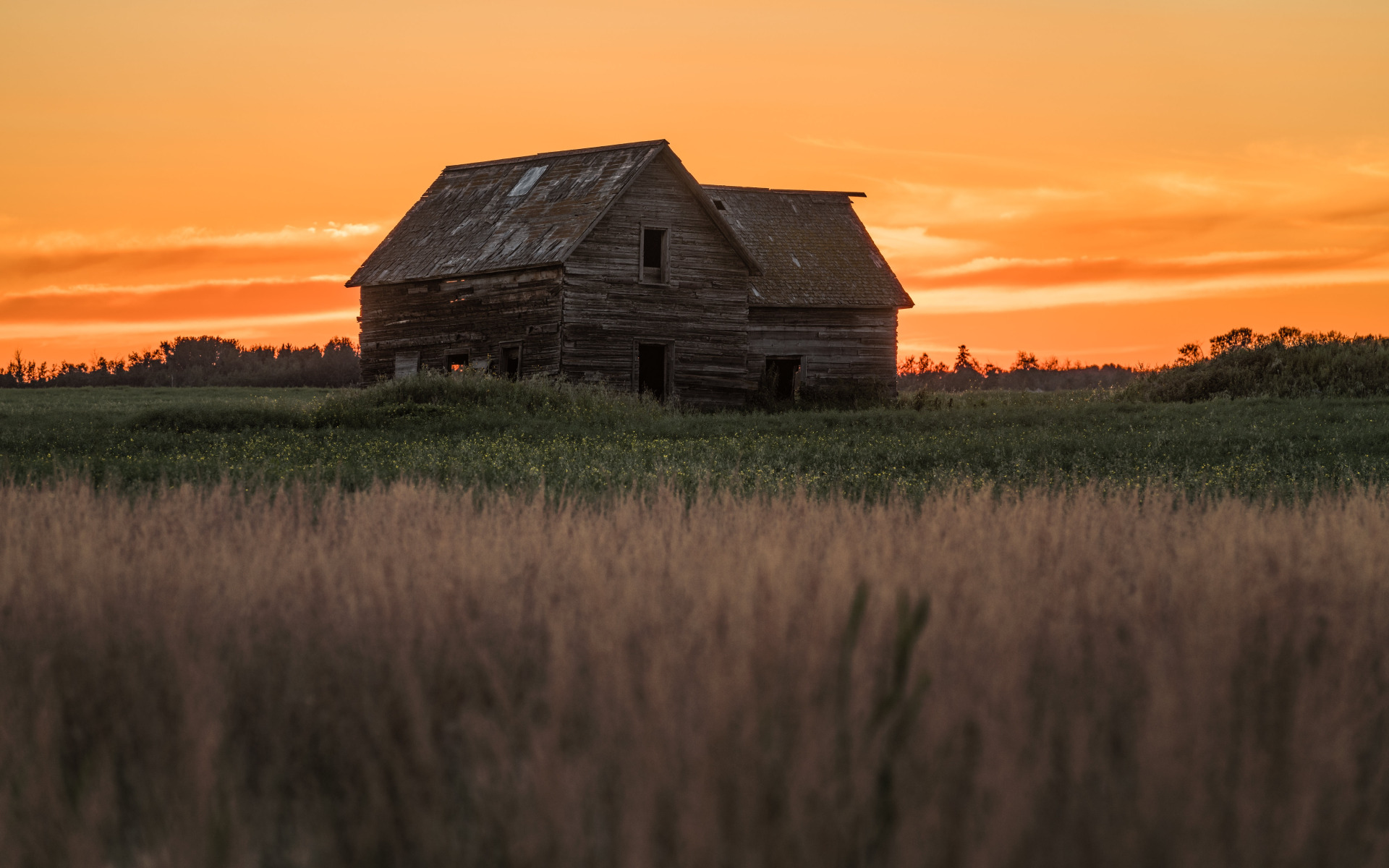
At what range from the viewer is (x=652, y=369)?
35.7m

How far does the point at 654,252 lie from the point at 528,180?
16.4 ft

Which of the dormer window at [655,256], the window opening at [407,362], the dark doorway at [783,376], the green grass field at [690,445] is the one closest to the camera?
the green grass field at [690,445]

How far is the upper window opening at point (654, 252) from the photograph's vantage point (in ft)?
105

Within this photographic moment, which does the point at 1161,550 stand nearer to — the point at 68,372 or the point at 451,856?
the point at 451,856

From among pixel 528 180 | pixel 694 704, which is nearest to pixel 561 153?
pixel 528 180

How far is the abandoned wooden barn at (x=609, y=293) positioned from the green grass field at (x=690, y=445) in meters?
3.32

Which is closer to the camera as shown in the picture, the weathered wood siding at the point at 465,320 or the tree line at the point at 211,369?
the weathered wood siding at the point at 465,320

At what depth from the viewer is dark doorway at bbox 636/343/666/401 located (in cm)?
3192

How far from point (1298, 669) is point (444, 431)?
19.3 meters

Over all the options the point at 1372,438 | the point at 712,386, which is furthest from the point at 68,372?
the point at 1372,438

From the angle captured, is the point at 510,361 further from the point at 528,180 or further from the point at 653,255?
the point at 528,180

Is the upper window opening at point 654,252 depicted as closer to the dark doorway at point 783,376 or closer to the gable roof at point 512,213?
the gable roof at point 512,213

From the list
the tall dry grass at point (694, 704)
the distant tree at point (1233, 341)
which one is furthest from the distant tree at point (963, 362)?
the tall dry grass at point (694, 704)

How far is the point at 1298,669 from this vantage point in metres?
4.95
